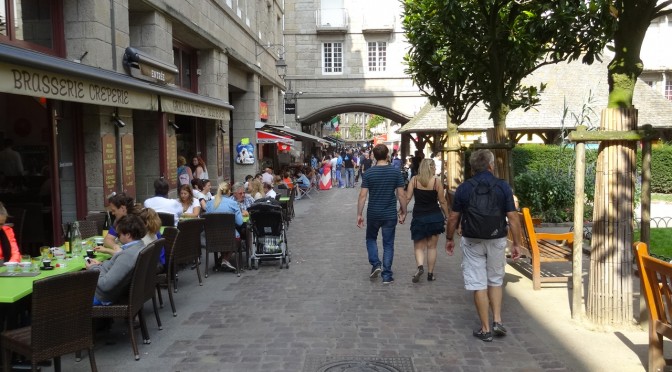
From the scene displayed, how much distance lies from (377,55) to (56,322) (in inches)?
1207

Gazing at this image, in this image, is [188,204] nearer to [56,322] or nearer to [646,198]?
[56,322]

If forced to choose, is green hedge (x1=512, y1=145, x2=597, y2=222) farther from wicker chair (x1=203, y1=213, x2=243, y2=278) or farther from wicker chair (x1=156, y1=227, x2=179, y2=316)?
wicker chair (x1=156, y1=227, x2=179, y2=316)

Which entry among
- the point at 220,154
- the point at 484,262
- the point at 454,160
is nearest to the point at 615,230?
the point at 484,262

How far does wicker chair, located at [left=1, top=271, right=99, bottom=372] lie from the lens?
4254 millimetres

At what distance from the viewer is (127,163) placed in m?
11.0

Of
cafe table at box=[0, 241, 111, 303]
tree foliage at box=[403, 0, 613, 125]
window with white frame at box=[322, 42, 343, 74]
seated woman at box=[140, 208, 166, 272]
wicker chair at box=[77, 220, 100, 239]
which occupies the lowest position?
cafe table at box=[0, 241, 111, 303]

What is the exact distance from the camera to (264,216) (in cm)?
945

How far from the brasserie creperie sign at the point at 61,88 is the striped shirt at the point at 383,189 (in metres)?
3.71

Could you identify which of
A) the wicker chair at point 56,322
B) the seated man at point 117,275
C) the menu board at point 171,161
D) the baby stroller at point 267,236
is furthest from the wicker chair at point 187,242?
the menu board at point 171,161

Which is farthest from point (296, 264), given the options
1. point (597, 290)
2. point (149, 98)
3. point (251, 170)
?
point (251, 170)

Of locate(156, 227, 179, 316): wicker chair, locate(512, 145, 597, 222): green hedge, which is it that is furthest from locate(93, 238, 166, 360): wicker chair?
locate(512, 145, 597, 222): green hedge

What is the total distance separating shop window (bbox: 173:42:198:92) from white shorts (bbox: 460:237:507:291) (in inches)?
473

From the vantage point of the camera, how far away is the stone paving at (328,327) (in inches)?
211

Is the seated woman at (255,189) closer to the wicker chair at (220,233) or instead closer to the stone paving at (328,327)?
the stone paving at (328,327)
